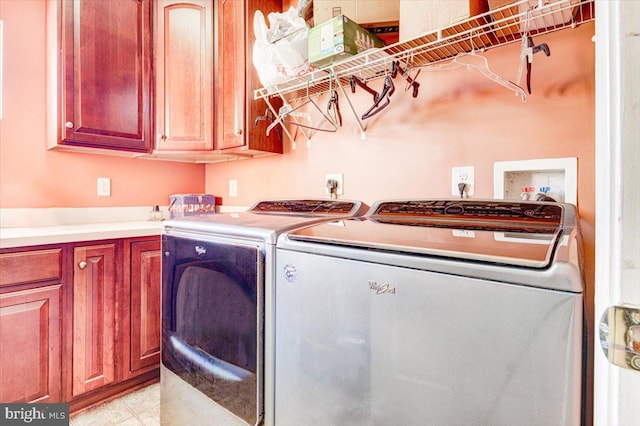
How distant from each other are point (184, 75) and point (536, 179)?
6.20ft

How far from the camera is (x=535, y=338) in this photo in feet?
1.85

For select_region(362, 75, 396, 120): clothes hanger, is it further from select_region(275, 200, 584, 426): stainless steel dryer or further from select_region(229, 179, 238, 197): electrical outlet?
select_region(229, 179, 238, 197): electrical outlet

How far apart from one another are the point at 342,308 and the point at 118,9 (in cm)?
206

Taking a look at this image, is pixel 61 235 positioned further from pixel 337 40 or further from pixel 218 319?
pixel 337 40

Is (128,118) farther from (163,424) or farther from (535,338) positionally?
(535,338)

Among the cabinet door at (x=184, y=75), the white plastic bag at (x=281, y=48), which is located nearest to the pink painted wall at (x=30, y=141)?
the cabinet door at (x=184, y=75)

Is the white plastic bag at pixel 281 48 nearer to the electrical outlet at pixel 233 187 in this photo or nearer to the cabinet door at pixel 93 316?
the electrical outlet at pixel 233 187

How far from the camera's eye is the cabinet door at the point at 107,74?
1.69m

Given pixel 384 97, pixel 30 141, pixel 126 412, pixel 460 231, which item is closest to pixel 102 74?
pixel 30 141

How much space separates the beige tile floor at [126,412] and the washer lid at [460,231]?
1.32m

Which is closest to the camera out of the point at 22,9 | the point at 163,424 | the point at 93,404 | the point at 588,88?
the point at 588,88

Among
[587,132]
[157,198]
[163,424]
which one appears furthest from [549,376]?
[157,198]

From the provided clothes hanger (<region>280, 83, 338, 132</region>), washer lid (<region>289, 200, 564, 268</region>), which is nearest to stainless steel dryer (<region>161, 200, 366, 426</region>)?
washer lid (<region>289, 200, 564, 268</region>)

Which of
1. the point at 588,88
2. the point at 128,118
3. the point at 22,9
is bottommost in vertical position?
the point at 588,88
